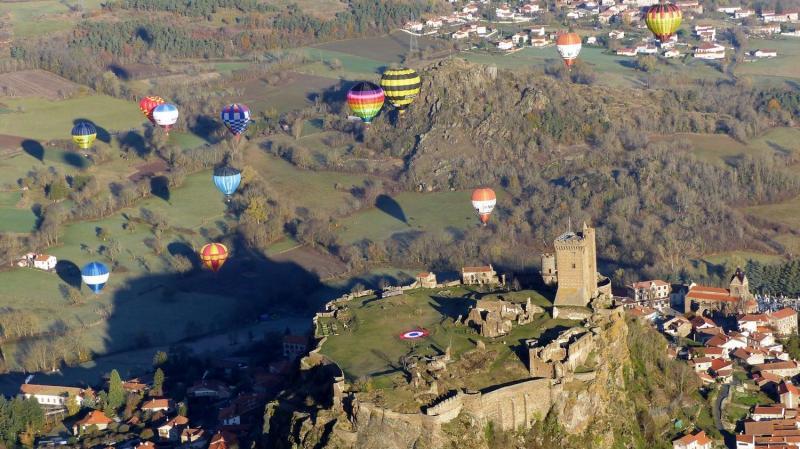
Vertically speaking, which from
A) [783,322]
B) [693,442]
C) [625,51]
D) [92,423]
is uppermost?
[693,442]

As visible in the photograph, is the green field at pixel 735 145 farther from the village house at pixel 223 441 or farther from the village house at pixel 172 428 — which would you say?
the village house at pixel 223 441

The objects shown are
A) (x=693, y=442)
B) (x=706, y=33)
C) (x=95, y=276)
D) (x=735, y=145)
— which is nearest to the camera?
(x=693, y=442)

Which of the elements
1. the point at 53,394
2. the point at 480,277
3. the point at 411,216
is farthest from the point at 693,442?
the point at 411,216

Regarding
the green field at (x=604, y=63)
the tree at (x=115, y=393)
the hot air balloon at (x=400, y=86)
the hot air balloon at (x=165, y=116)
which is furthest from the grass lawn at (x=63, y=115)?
the tree at (x=115, y=393)

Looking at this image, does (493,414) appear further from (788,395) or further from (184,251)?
(184,251)

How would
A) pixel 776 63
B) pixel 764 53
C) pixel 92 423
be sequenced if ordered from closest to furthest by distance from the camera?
pixel 92 423 → pixel 776 63 → pixel 764 53

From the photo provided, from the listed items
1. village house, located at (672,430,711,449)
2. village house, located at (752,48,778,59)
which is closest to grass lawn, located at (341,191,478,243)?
village house, located at (672,430,711,449)
